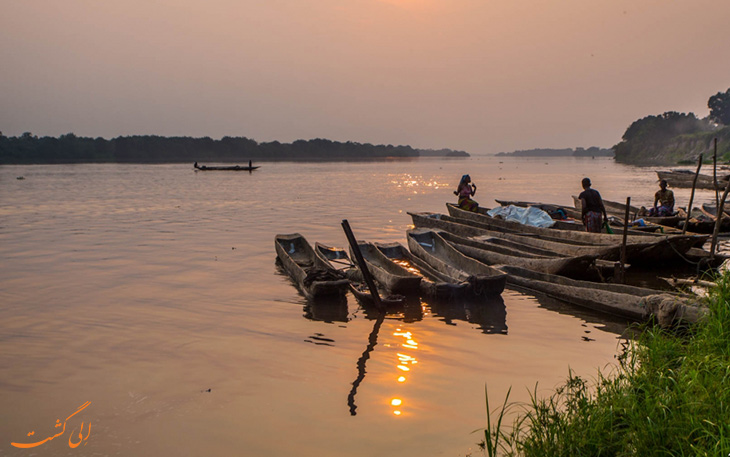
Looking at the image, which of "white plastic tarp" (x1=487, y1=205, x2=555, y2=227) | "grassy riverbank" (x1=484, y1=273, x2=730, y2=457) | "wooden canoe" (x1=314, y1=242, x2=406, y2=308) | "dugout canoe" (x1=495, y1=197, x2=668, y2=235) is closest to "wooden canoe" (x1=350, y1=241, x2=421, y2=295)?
"wooden canoe" (x1=314, y1=242, x2=406, y2=308)

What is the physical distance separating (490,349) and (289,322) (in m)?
3.42

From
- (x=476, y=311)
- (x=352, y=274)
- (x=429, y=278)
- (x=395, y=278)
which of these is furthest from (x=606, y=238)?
(x=352, y=274)

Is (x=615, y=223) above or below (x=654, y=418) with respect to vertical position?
above

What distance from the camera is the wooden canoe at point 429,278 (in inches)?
364

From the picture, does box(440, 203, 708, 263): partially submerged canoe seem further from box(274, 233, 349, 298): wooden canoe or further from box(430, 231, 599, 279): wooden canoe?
box(274, 233, 349, 298): wooden canoe

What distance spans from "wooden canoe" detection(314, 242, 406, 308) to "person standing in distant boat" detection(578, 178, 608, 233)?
6.10 metres

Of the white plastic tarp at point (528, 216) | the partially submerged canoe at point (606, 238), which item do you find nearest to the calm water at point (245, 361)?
the partially submerged canoe at point (606, 238)

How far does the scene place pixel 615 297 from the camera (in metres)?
8.50

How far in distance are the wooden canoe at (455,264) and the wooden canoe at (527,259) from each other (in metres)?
0.69

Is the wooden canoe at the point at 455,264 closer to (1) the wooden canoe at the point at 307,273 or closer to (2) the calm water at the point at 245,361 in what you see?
Answer: (2) the calm water at the point at 245,361

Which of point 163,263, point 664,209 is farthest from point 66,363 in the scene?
point 664,209

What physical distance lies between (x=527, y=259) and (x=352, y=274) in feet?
12.3

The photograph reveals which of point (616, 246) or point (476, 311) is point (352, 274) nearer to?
point (476, 311)

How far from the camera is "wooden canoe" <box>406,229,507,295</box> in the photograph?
926 cm
